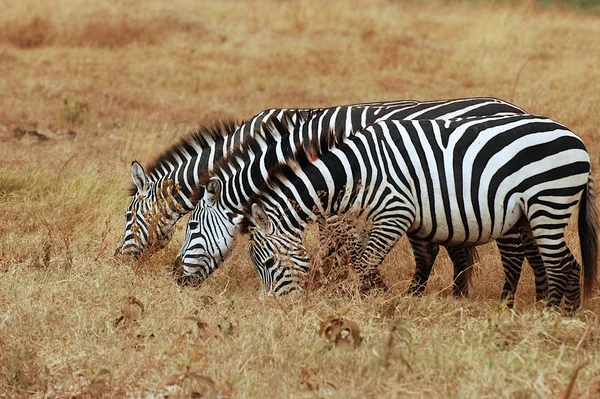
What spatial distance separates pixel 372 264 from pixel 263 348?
168 centimetres

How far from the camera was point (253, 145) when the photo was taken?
23.8 feet

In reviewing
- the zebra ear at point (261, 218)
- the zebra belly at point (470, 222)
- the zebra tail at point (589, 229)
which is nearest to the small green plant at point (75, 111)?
the zebra ear at point (261, 218)

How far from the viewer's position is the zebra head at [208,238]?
666 centimetres

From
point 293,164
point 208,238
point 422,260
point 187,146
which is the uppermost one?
point 293,164

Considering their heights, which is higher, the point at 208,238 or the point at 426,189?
the point at 426,189

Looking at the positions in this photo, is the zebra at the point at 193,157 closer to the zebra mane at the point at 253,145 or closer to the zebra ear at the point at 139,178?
the zebra ear at the point at 139,178

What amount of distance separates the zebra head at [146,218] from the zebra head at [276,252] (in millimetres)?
1170

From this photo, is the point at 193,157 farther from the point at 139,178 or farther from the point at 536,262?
the point at 536,262

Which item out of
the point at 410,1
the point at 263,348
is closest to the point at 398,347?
the point at 263,348

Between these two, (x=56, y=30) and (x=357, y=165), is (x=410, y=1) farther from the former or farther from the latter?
(x=357, y=165)

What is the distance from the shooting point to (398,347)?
4.73m

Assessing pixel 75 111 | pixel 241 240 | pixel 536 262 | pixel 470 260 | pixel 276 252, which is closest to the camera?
pixel 276 252

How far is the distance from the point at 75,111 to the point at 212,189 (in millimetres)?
6559

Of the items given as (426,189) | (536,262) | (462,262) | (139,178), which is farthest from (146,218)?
(536,262)
